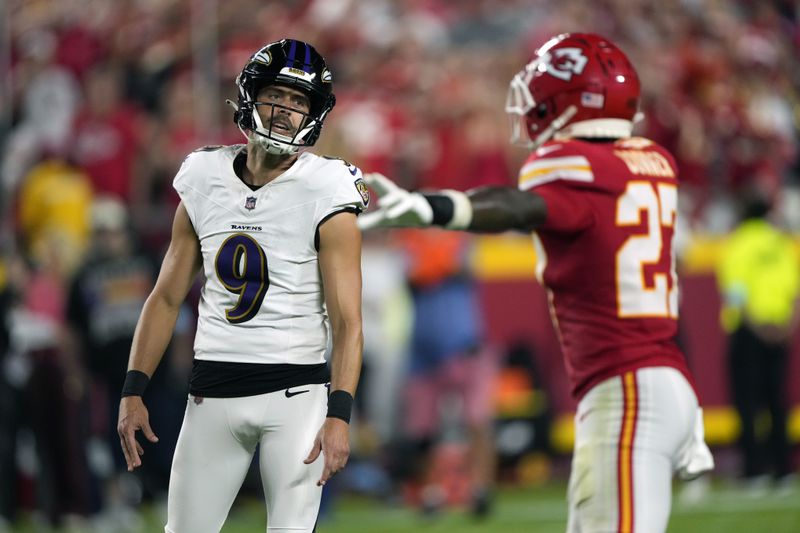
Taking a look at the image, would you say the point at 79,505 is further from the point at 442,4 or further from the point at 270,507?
the point at 442,4

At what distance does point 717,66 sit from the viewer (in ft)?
40.8

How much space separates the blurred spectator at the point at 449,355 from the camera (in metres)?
8.69

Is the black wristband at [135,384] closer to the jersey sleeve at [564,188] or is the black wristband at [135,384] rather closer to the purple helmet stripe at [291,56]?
the purple helmet stripe at [291,56]

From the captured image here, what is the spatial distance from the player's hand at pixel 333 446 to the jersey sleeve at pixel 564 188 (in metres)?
0.85

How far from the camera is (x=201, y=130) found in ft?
32.6

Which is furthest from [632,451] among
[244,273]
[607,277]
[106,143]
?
[106,143]

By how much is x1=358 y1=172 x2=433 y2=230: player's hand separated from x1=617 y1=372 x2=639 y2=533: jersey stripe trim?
0.80 meters

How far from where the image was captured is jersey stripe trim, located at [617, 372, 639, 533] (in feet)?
12.8

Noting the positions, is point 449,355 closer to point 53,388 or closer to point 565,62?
point 53,388

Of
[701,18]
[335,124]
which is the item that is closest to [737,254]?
[335,124]

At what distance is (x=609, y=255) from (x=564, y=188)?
25cm

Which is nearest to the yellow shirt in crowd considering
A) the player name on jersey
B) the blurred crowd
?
the blurred crowd

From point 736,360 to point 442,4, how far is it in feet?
19.0

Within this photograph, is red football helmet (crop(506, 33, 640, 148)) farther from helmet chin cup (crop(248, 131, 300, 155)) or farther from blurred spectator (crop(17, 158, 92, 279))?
blurred spectator (crop(17, 158, 92, 279))
